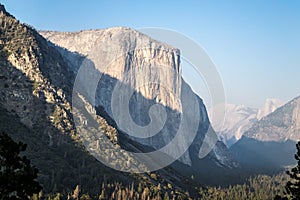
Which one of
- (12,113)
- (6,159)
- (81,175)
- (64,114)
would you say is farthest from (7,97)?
(6,159)

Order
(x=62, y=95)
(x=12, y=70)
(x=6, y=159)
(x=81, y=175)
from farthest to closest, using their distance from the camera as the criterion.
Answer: (x=62, y=95)
(x=12, y=70)
(x=81, y=175)
(x=6, y=159)

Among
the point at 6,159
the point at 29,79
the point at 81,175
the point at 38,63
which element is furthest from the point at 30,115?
the point at 6,159

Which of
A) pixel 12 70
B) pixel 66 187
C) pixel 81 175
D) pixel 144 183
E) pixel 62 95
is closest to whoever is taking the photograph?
pixel 66 187

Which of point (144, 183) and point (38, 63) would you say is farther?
point (38, 63)

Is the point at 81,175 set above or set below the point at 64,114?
below

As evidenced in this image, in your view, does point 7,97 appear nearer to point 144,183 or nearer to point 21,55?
point 21,55

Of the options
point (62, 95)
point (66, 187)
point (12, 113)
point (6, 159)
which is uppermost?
point (62, 95)

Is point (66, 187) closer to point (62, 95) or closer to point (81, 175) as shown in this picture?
point (81, 175)
